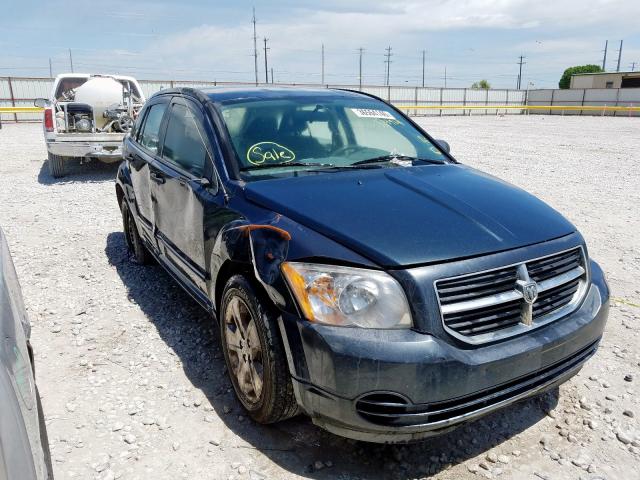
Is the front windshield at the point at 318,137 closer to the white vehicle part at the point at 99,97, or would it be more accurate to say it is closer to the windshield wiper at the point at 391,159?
the windshield wiper at the point at 391,159

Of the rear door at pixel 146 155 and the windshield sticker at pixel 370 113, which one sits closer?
the windshield sticker at pixel 370 113

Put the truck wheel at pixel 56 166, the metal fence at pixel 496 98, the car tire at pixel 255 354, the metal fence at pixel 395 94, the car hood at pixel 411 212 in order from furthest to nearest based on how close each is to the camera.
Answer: the metal fence at pixel 496 98
the metal fence at pixel 395 94
the truck wheel at pixel 56 166
the car tire at pixel 255 354
the car hood at pixel 411 212

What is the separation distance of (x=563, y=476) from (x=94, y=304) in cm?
358

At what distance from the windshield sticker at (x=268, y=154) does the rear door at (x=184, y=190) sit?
9.9 inches

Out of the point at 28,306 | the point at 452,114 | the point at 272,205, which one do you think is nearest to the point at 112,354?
the point at 28,306

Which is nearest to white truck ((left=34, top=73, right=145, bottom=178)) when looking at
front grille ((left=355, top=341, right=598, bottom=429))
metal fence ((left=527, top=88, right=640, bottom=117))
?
front grille ((left=355, top=341, right=598, bottom=429))

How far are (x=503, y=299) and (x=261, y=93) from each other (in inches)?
89.7

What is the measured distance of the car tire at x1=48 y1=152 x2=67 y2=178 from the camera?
9773mm

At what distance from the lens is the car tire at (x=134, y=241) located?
→ 503cm

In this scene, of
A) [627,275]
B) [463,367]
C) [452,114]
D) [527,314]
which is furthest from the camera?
[452,114]

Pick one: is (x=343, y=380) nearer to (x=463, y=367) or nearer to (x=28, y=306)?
(x=463, y=367)

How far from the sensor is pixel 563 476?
93.7 inches

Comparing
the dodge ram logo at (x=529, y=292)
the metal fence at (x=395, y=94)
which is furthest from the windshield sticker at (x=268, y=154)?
the metal fence at (x=395, y=94)

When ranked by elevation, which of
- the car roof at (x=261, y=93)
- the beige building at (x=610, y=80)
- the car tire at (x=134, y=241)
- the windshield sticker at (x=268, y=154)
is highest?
the beige building at (x=610, y=80)
